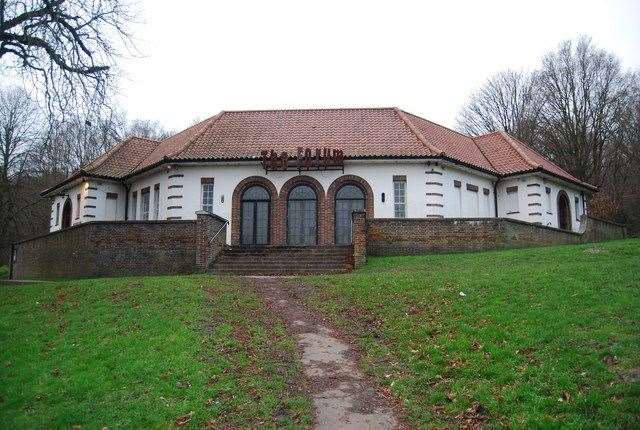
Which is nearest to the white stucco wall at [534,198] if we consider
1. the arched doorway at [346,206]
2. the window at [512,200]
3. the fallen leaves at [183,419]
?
the window at [512,200]

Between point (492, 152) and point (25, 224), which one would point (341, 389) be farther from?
point (25, 224)

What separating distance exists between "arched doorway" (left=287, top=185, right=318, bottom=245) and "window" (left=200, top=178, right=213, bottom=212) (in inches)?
141

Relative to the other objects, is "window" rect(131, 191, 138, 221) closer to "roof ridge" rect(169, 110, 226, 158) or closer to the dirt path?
"roof ridge" rect(169, 110, 226, 158)

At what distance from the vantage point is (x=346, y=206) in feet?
84.7

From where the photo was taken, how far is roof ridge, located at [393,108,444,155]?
2583 cm

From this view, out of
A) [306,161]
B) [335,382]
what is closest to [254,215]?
[306,161]

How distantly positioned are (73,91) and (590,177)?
123 ft

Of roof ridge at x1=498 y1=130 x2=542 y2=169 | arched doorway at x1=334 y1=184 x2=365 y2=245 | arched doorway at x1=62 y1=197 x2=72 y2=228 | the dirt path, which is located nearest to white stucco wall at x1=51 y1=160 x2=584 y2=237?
arched doorway at x1=334 y1=184 x2=365 y2=245

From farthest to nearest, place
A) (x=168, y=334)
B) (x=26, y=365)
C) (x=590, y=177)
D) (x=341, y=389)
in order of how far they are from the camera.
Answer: (x=590, y=177), (x=168, y=334), (x=26, y=365), (x=341, y=389)

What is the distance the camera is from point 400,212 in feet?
83.9

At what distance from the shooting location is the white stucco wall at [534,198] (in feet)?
91.6

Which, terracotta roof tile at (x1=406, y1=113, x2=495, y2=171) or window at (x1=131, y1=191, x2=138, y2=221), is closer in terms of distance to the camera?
terracotta roof tile at (x1=406, y1=113, x2=495, y2=171)

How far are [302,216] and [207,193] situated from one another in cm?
451

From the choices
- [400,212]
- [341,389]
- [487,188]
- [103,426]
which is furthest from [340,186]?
[103,426]
